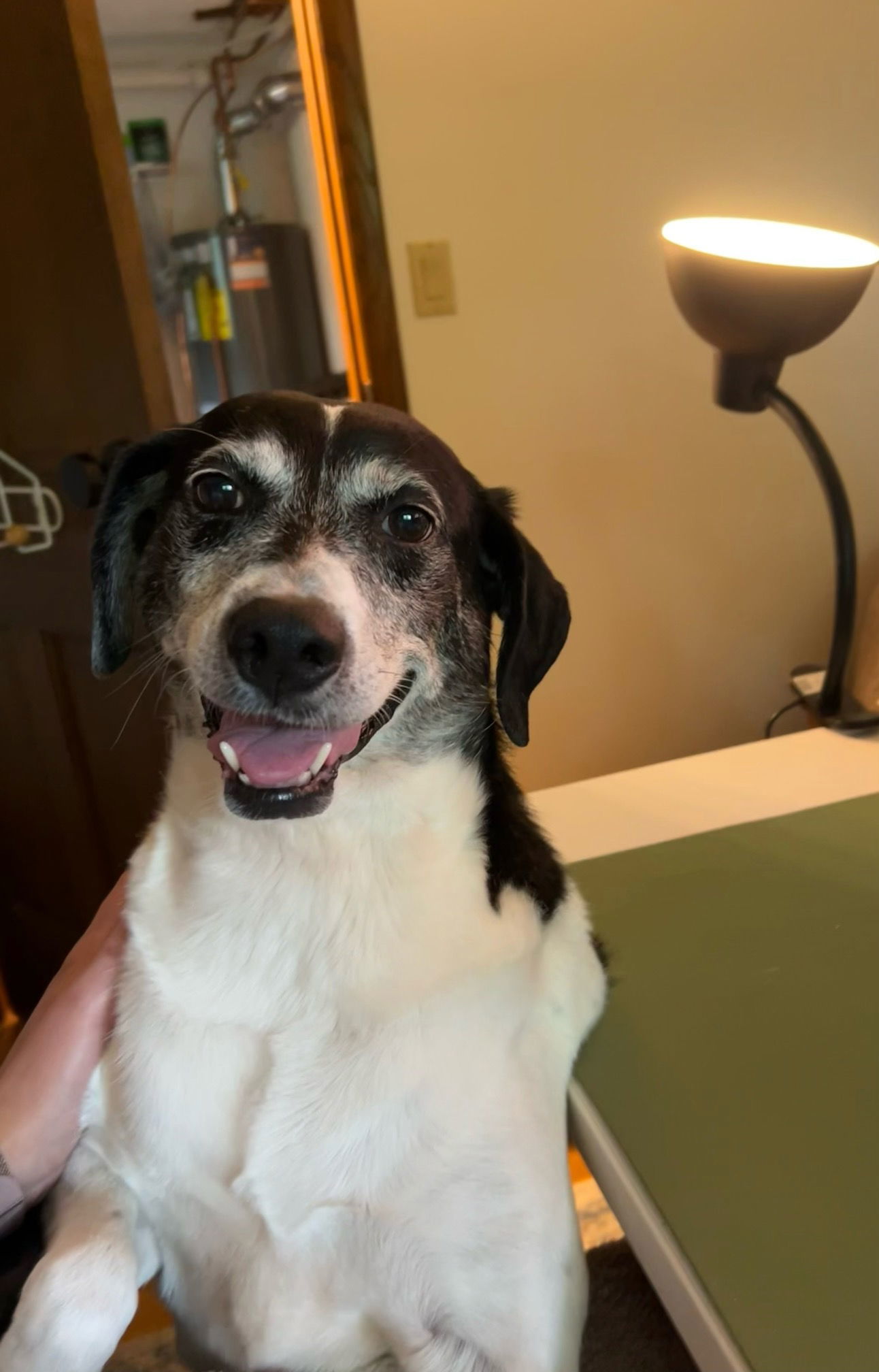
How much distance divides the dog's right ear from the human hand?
1.06 ft

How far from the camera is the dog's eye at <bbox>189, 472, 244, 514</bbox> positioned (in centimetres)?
98

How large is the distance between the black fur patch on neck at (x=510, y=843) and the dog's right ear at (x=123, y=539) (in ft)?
1.35

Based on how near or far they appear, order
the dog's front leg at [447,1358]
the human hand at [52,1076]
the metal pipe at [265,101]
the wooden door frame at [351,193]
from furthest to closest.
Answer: the metal pipe at [265,101] → the wooden door frame at [351,193] → the human hand at [52,1076] → the dog's front leg at [447,1358]

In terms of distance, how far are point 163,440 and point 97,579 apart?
16 centimetres

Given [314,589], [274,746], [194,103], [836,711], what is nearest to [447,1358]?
[274,746]

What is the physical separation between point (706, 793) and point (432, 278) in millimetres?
1259

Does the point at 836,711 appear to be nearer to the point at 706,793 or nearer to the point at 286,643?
the point at 706,793

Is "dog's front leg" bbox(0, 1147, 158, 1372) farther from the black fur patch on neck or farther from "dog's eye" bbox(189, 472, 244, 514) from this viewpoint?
"dog's eye" bbox(189, 472, 244, 514)

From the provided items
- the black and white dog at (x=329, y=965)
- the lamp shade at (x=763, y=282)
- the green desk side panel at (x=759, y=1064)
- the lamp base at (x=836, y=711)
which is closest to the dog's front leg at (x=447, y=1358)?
the black and white dog at (x=329, y=965)

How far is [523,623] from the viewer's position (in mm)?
1013

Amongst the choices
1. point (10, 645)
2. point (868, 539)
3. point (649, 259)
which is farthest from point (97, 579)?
point (868, 539)

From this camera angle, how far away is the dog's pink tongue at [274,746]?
85cm

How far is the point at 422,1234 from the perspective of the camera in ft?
2.63

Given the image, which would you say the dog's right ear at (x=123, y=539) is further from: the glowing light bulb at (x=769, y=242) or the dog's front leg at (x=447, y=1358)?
the glowing light bulb at (x=769, y=242)
